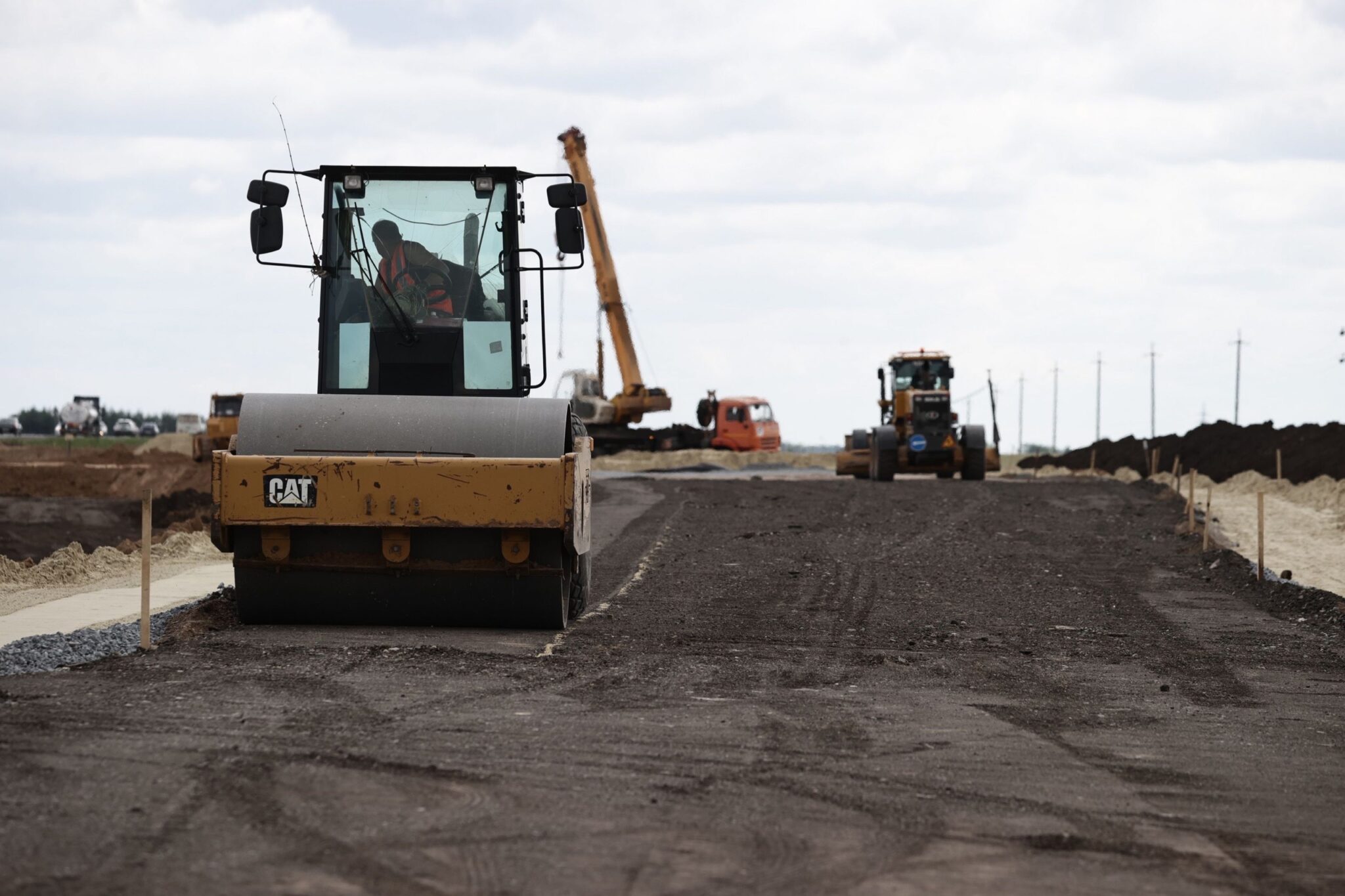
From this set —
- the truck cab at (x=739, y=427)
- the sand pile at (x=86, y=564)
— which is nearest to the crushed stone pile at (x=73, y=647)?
the sand pile at (x=86, y=564)

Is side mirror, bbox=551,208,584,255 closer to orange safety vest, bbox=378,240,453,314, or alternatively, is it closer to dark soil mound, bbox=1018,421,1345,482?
orange safety vest, bbox=378,240,453,314

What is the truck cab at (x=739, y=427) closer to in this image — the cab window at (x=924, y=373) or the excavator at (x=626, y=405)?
the excavator at (x=626, y=405)

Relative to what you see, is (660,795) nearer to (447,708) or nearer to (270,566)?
(447,708)

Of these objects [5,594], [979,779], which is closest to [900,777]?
[979,779]

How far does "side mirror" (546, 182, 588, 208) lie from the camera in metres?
11.9

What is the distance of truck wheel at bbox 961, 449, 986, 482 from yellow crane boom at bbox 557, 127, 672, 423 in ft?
36.7

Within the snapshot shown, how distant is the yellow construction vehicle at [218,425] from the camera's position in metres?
42.1

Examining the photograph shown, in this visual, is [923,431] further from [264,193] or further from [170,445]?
[170,445]

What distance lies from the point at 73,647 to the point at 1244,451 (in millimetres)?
44478

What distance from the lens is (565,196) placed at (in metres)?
11.9

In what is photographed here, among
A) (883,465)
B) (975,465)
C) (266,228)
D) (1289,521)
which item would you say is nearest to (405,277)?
(266,228)

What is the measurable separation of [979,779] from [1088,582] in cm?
1096

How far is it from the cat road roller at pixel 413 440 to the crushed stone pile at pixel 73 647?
2.69 feet

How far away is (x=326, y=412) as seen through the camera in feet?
36.6
